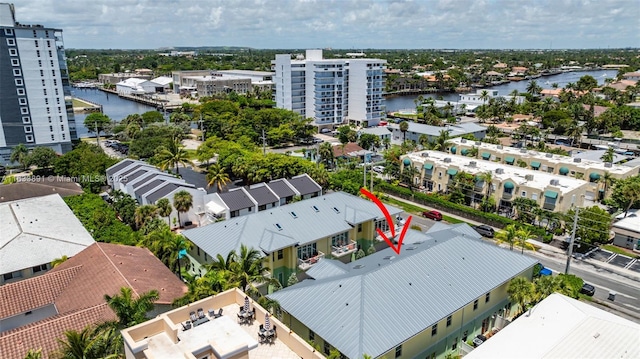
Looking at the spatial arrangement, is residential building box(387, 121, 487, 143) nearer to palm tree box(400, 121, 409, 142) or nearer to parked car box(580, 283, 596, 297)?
palm tree box(400, 121, 409, 142)

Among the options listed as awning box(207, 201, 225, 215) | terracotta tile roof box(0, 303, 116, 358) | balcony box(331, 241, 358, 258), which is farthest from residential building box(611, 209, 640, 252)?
terracotta tile roof box(0, 303, 116, 358)

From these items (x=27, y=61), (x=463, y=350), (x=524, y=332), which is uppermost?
(x=27, y=61)

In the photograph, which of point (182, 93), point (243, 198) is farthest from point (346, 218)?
point (182, 93)

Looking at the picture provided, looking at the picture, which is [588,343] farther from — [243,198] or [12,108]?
[12,108]

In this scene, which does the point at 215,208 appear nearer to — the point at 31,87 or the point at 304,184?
the point at 304,184

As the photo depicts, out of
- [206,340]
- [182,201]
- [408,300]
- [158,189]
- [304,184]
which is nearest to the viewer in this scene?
[206,340]

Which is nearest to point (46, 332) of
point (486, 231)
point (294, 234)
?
point (294, 234)
